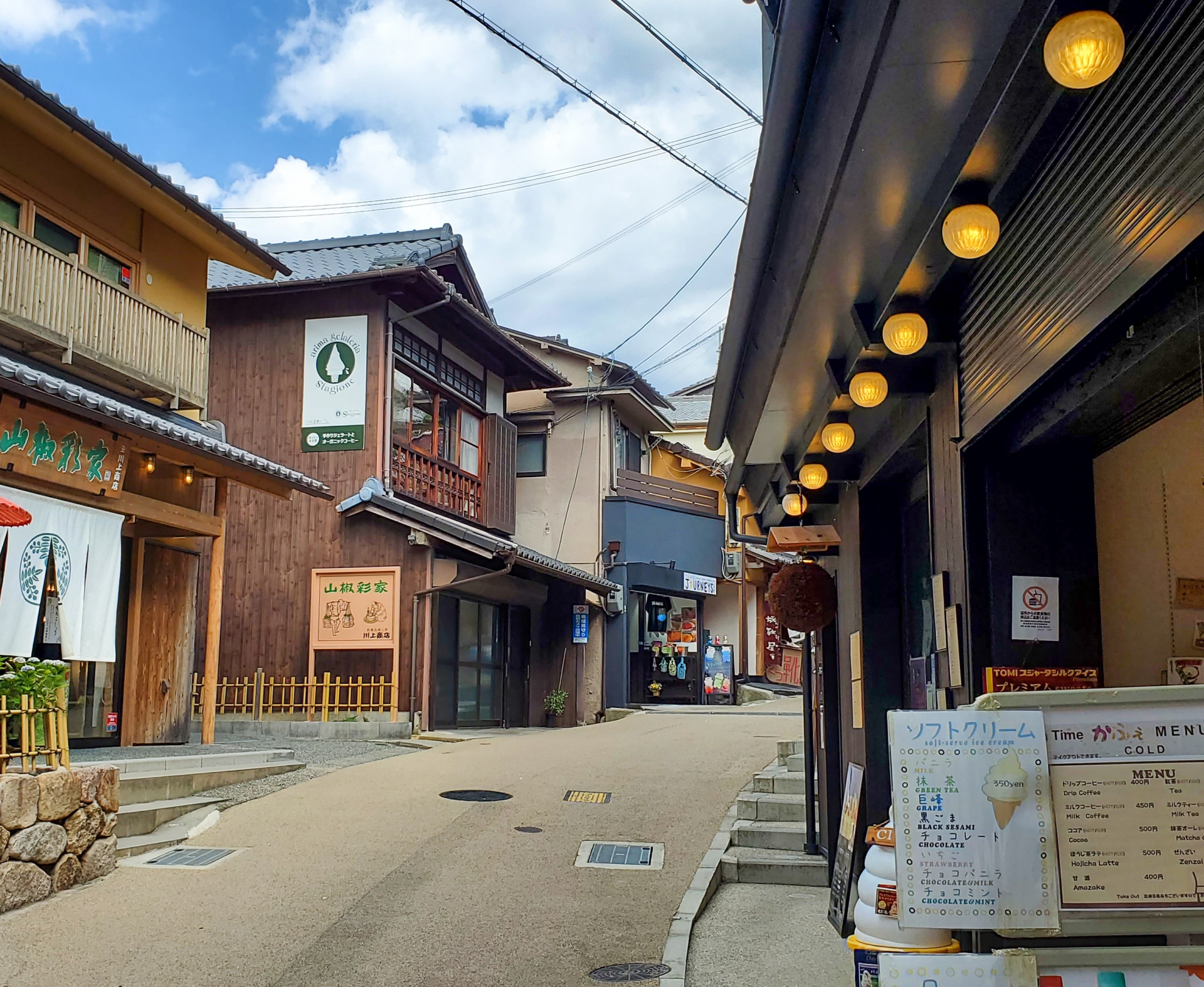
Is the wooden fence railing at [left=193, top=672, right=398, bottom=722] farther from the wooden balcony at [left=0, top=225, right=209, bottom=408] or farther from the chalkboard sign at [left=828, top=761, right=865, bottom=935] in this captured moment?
the chalkboard sign at [left=828, top=761, right=865, bottom=935]

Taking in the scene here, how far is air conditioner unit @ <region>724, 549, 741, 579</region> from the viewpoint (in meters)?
30.0

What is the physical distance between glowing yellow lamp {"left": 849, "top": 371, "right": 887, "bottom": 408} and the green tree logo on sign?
14.9m

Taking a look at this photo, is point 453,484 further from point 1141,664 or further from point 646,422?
point 1141,664

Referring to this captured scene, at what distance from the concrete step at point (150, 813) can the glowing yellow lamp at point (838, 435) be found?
6.54 metres

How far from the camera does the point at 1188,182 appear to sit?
132 inches

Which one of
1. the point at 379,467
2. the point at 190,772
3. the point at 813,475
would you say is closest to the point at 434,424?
the point at 379,467

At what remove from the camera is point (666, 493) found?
2895cm

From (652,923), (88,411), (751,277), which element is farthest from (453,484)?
(751,277)

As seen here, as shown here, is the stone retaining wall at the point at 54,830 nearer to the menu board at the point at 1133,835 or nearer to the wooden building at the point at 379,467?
the menu board at the point at 1133,835

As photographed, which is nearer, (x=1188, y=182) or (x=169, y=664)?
(x=1188, y=182)

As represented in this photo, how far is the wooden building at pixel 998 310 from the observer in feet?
12.1

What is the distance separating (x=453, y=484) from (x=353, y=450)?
10.3ft

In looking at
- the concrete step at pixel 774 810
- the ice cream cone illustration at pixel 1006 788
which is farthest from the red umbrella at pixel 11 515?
the ice cream cone illustration at pixel 1006 788

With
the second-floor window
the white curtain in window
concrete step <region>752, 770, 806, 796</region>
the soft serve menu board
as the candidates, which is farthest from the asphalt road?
the second-floor window
